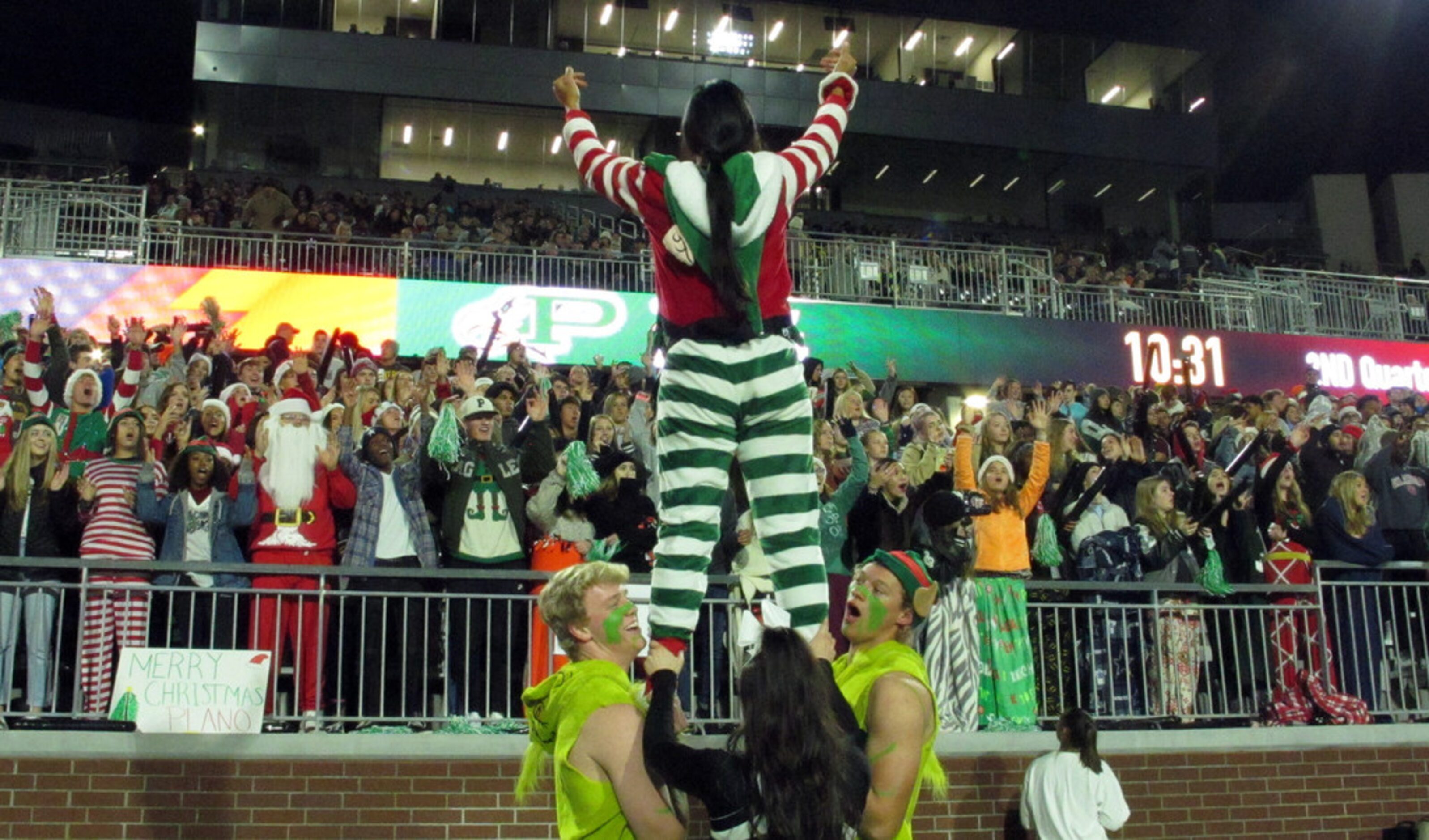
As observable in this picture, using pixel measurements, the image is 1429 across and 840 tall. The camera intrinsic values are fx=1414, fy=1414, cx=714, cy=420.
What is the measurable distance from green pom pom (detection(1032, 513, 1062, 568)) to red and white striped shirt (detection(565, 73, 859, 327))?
495 centimetres

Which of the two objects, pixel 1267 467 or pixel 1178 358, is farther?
pixel 1178 358

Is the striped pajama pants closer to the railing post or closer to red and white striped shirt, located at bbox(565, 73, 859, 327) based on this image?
red and white striped shirt, located at bbox(565, 73, 859, 327)

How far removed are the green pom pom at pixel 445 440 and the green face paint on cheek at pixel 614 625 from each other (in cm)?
411

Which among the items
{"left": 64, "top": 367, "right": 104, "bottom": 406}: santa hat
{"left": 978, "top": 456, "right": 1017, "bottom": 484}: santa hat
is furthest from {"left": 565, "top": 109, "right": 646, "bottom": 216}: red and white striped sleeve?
{"left": 64, "top": 367, "right": 104, "bottom": 406}: santa hat

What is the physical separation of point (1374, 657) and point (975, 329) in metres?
11.0

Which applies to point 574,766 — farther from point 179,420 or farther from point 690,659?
point 179,420

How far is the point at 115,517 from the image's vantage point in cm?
812

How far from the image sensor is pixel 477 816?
24.3 ft

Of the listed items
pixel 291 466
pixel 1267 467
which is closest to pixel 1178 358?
pixel 1267 467

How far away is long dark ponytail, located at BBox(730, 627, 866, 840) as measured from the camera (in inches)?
144

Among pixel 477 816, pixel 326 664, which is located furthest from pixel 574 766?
pixel 326 664

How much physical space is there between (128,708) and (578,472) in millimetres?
2724

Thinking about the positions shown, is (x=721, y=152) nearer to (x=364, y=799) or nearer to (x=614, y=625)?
(x=614, y=625)

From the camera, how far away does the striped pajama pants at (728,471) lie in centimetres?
448
